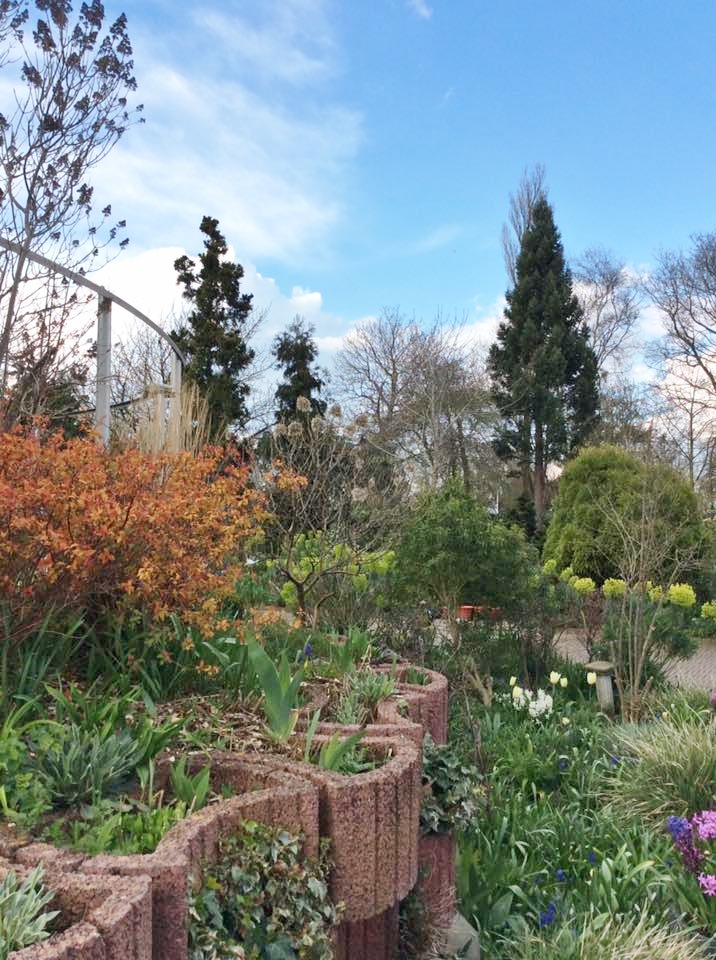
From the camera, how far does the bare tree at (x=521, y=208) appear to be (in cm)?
2506

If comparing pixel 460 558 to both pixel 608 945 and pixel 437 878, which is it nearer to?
pixel 437 878

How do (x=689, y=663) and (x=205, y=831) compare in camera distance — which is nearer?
(x=205, y=831)

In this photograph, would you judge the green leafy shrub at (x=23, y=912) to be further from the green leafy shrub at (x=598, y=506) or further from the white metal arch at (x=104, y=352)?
the green leafy shrub at (x=598, y=506)

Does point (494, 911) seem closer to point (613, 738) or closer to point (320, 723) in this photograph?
point (320, 723)

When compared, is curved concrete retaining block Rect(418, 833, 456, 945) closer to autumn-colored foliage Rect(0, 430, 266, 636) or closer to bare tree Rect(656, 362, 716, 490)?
autumn-colored foliage Rect(0, 430, 266, 636)

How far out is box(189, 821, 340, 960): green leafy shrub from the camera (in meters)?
1.68

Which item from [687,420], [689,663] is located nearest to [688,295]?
[687,420]

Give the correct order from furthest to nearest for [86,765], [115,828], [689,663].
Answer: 1. [689,663]
2. [86,765]
3. [115,828]

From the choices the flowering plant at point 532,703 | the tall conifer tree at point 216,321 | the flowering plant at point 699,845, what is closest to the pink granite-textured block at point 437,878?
the flowering plant at point 699,845

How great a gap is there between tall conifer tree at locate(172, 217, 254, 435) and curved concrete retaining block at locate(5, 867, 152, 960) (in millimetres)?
16875

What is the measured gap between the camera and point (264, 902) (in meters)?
1.79

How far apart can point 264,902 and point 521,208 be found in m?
25.9

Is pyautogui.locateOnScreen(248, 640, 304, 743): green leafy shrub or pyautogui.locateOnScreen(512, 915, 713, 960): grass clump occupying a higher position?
pyautogui.locateOnScreen(248, 640, 304, 743): green leafy shrub

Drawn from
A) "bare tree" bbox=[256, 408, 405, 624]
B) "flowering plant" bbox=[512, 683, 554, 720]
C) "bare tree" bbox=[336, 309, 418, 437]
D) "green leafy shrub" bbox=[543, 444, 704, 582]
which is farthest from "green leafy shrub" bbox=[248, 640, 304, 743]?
"bare tree" bbox=[336, 309, 418, 437]
